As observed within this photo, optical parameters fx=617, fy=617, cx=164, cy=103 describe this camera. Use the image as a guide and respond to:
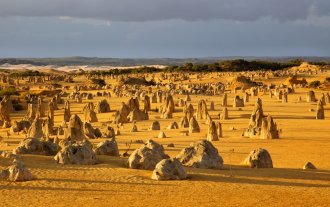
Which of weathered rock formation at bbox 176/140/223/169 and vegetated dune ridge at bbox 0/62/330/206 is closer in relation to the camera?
vegetated dune ridge at bbox 0/62/330/206

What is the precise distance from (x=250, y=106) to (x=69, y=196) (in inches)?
1420

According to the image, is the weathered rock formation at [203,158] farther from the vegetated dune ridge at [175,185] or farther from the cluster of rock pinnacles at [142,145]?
the vegetated dune ridge at [175,185]

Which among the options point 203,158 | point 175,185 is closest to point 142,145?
point 203,158

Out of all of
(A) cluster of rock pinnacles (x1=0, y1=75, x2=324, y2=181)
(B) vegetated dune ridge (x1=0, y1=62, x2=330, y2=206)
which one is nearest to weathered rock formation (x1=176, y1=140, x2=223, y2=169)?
(A) cluster of rock pinnacles (x1=0, y1=75, x2=324, y2=181)

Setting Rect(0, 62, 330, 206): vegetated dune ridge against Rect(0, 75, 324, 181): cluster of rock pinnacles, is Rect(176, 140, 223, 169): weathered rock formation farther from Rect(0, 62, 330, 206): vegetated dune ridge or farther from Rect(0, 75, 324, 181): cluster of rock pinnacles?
Rect(0, 62, 330, 206): vegetated dune ridge

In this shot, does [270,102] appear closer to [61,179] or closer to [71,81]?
[61,179]

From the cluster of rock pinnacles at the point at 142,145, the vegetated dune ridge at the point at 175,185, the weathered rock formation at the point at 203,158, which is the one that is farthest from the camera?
the weathered rock formation at the point at 203,158

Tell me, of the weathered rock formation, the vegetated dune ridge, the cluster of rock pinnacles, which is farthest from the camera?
the weathered rock formation

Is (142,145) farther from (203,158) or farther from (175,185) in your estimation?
(175,185)

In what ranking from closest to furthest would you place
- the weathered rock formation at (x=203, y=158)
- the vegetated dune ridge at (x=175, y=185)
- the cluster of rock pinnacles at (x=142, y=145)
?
the vegetated dune ridge at (x=175, y=185)
the cluster of rock pinnacles at (x=142, y=145)
the weathered rock formation at (x=203, y=158)

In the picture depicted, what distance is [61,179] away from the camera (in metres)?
16.5

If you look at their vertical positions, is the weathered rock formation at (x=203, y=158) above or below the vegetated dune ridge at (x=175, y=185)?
above

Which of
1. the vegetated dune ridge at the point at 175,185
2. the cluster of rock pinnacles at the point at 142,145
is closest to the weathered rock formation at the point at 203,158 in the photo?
the cluster of rock pinnacles at the point at 142,145

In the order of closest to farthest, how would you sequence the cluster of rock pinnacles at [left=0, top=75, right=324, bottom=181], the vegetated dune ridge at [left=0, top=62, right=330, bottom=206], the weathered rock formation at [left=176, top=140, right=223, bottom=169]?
the vegetated dune ridge at [left=0, top=62, right=330, bottom=206] < the cluster of rock pinnacles at [left=0, top=75, right=324, bottom=181] < the weathered rock formation at [left=176, top=140, right=223, bottom=169]
